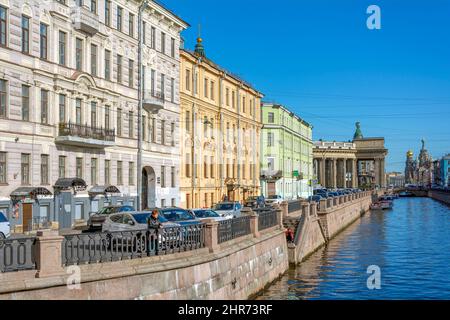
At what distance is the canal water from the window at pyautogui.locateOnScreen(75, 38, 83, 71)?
1681cm

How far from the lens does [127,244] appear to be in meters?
15.4

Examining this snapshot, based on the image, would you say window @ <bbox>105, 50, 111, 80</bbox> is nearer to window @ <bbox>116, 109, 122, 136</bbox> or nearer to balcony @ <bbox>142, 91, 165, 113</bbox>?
window @ <bbox>116, 109, 122, 136</bbox>

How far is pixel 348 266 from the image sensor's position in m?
31.1

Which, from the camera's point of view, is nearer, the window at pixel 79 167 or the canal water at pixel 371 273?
the canal water at pixel 371 273

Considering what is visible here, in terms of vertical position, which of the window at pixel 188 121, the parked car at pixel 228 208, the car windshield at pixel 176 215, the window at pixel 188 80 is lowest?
the parked car at pixel 228 208

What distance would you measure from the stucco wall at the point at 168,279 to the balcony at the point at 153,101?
21.8 metres

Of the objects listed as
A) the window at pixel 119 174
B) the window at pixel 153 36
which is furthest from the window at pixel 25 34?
the window at pixel 153 36

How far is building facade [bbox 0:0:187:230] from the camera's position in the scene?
29.6 m

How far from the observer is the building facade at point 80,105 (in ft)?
97.2

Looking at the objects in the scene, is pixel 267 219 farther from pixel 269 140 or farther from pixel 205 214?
pixel 269 140

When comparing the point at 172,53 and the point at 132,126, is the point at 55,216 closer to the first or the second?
the point at 132,126

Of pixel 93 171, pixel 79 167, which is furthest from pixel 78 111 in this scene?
pixel 93 171

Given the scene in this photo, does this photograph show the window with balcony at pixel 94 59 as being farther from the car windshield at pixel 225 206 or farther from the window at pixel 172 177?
the window at pixel 172 177
